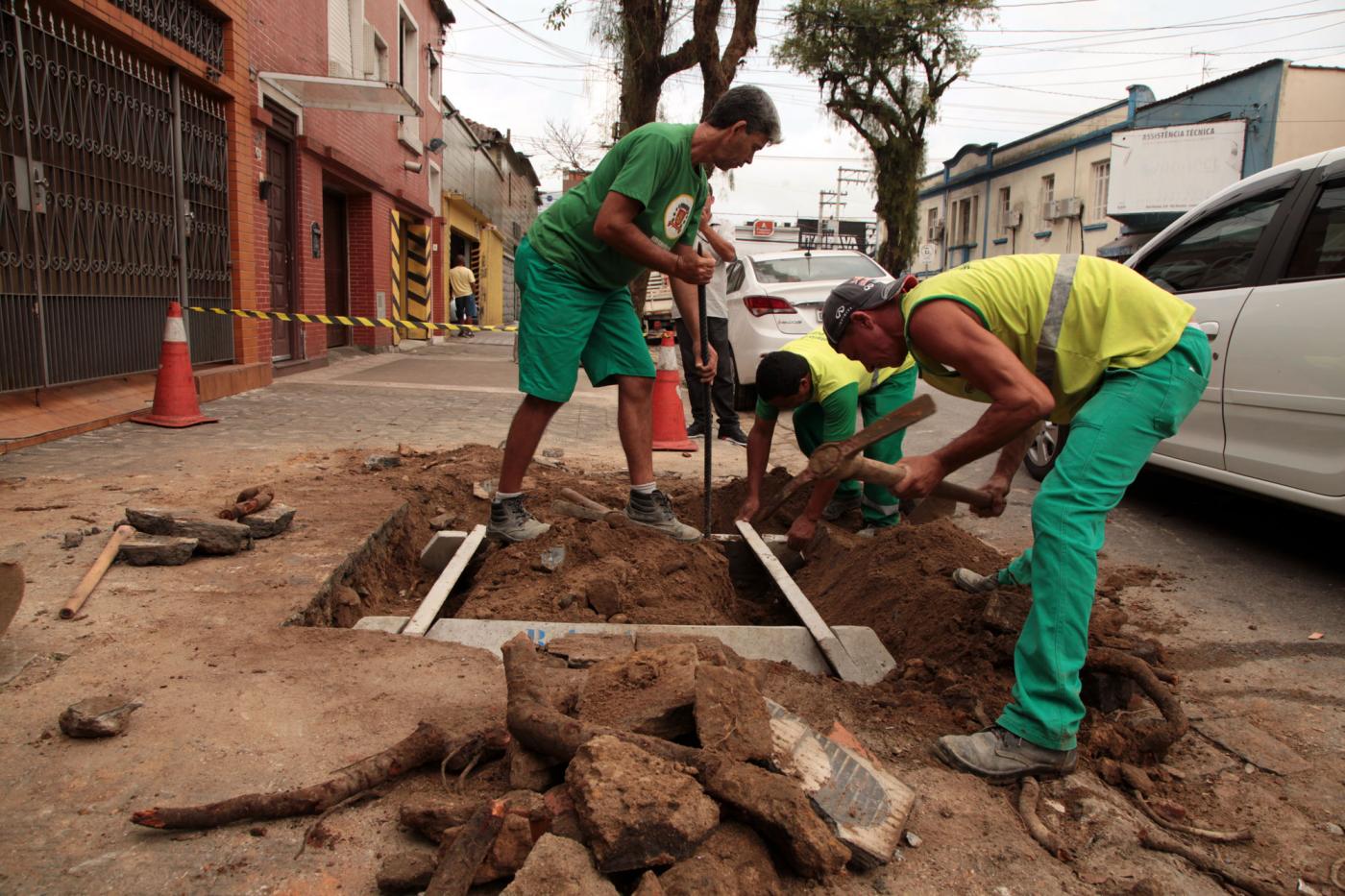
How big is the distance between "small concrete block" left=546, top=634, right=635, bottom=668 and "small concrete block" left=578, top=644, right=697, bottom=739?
29 cm

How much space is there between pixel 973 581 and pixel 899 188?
2949 cm

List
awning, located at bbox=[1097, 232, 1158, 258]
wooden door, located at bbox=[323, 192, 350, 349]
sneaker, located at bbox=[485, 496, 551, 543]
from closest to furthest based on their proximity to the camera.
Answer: sneaker, located at bbox=[485, 496, 551, 543] < wooden door, located at bbox=[323, 192, 350, 349] < awning, located at bbox=[1097, 232, 1158, 258]

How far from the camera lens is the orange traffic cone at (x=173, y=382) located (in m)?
6.30

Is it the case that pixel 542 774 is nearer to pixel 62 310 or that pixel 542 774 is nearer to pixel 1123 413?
pixel 1123 413

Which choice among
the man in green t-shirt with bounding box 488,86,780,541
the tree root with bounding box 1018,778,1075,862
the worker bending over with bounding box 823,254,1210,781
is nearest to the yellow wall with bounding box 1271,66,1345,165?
the man in green t-shirt with bounding box 488,86,780,541

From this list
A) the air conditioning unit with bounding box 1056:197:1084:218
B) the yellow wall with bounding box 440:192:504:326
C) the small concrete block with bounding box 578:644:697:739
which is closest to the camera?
the small concrete block with bounding box 578:644:697:739

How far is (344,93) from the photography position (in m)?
10.8

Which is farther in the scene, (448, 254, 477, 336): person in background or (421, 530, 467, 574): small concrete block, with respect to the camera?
Answer: (448, 254, 477, 336): person in background

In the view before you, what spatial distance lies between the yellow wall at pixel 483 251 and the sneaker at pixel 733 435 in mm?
15237

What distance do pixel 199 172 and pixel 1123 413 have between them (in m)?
8.17

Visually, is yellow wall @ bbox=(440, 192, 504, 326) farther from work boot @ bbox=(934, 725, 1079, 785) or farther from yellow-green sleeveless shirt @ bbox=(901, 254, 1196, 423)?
work boot @ bbox=(934, 725, 1079, 785)

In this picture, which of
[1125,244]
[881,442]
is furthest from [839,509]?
[1125,244]

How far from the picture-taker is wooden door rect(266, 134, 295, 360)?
10.4m

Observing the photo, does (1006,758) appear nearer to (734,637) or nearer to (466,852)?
(734,637)
